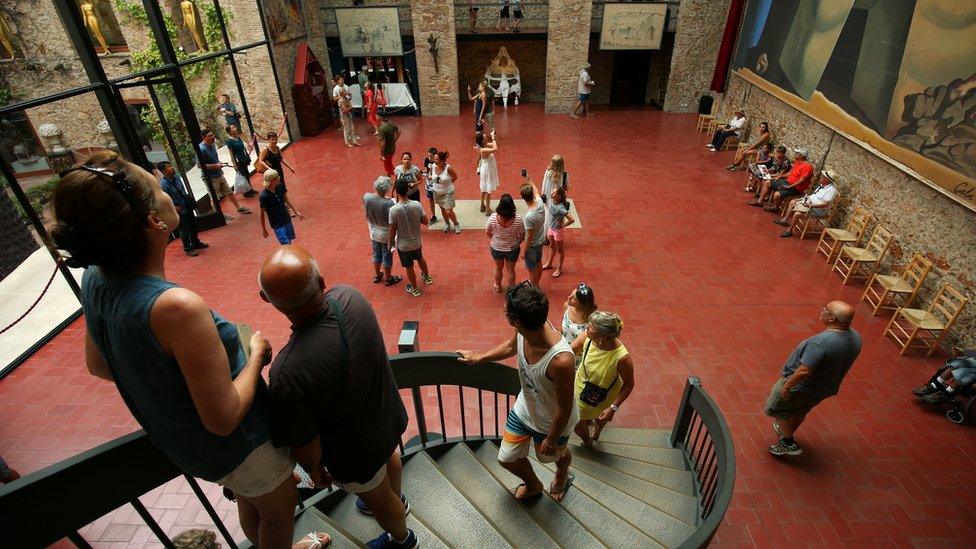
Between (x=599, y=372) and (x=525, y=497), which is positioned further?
(x=599, y=372)

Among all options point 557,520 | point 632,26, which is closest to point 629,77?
point 632,26

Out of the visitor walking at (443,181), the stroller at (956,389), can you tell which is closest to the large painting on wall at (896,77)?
the stroller at (956,389)

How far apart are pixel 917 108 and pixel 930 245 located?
1.68 meters


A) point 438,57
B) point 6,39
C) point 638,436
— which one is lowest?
point 638,436

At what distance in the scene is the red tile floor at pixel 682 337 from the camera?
3.57 meters

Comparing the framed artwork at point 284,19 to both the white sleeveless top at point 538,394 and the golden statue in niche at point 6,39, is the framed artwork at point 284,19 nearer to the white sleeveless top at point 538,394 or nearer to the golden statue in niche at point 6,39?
the golden statue in niche at point 6,39

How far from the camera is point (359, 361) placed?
5.38 ft

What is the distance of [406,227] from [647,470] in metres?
3.72

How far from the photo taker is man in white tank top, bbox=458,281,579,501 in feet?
Result: 7.28

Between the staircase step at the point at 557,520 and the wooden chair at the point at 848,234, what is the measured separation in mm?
6357

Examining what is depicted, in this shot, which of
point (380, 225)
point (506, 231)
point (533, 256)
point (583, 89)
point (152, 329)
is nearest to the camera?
point (152, 329)

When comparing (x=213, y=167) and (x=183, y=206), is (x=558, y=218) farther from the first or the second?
(x=213, y=167)

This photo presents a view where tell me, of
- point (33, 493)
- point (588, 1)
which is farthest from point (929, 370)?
point (588, 1)

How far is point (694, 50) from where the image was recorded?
1371 centimetres
